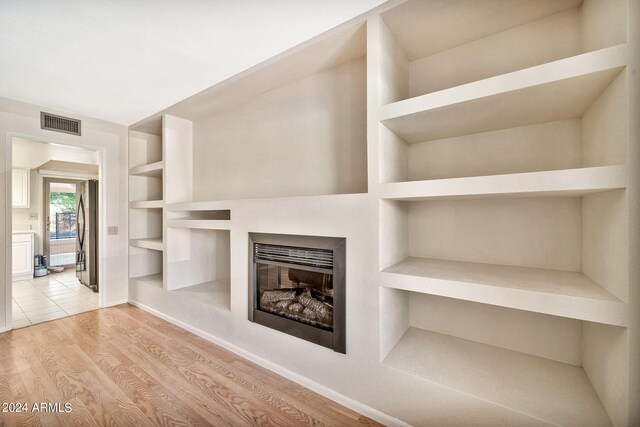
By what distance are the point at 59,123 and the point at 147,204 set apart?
1.29 metres

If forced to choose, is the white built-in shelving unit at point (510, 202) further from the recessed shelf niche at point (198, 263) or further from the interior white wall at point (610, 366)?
the recessed shelf niche at point (198, 263)

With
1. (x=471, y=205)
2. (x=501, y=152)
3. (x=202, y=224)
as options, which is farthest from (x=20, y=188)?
(x=501, y=152)

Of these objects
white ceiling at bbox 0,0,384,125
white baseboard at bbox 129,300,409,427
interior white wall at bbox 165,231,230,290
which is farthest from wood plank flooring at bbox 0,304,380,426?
white ceiling at bbox 0,0,384,125

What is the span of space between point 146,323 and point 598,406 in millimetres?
3680

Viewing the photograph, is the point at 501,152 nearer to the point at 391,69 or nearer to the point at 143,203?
the point at 391,69

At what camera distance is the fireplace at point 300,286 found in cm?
176

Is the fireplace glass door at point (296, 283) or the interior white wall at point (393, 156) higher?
the interior white wall at point (393, 156)

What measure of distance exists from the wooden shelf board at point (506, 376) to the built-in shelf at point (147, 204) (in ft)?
10.0

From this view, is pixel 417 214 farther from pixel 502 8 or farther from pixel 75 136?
pixel 75 136

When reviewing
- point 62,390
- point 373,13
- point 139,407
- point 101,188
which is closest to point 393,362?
point 139,407

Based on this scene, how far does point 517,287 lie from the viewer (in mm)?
1256

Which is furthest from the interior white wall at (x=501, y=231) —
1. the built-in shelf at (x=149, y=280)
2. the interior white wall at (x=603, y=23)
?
the built-in shelf at (x=149, y=280)

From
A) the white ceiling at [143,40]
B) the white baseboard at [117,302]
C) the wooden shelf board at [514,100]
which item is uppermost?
the white ceiling at [143,40]

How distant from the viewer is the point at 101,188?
3512 millimetres
